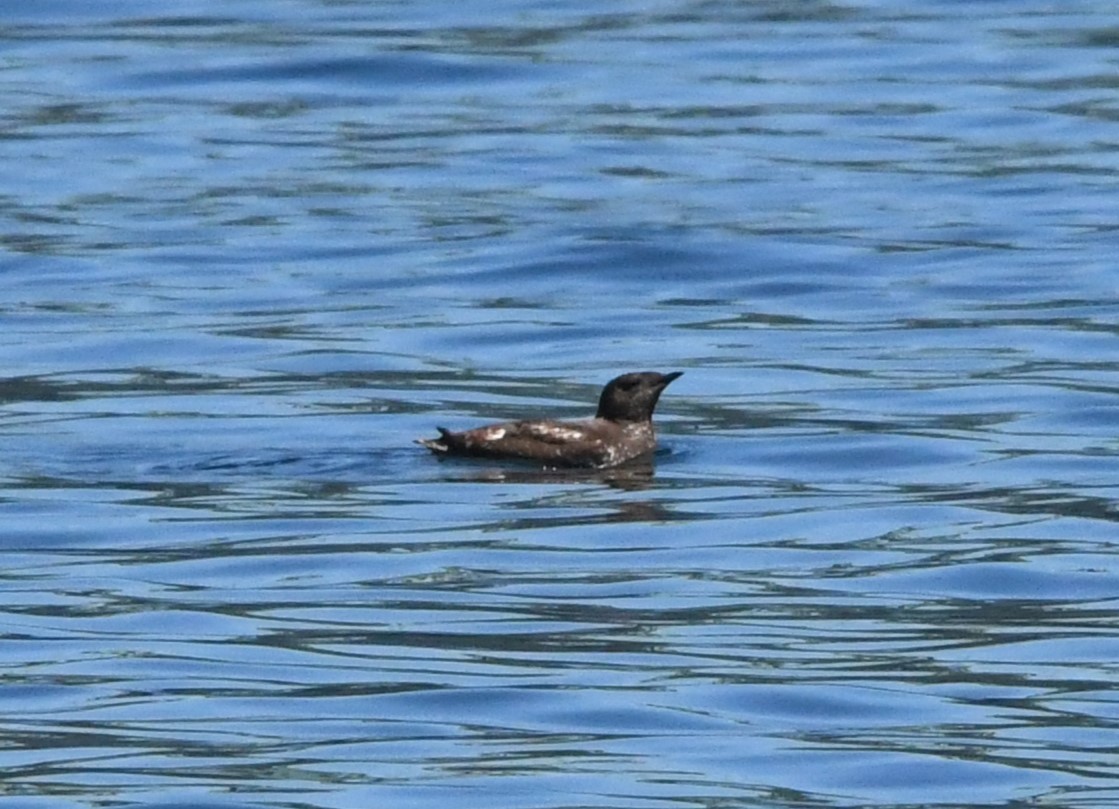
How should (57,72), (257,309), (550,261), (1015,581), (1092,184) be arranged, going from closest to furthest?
(1015,581)
(257,309)
(550,261)
(1092,184)
(57,72)

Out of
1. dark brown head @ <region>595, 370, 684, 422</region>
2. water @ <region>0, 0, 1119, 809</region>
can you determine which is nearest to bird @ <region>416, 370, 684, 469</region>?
dark brown head @ <region>595, 370, 684, 422</region>

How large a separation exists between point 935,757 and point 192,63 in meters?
30.2

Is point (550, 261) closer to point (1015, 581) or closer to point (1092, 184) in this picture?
point (1092, 184)

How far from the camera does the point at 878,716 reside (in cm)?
1001

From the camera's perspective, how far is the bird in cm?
1525

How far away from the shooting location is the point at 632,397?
15930mm

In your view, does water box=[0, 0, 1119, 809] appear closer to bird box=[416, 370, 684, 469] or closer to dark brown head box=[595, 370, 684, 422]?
bird box=[416, 370, 684, 469]

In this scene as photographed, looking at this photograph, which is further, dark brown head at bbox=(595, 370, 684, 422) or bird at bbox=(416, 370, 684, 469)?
dark brown head at bbox=(595, 370, 684, 422)

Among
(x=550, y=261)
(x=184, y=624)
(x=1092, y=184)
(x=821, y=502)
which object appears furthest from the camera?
(x=1092, y=184)

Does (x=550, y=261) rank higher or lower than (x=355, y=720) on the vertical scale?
lower

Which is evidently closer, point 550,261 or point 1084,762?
point 1084,762

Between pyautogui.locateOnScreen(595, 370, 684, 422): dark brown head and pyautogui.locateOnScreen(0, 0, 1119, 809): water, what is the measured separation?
353 mm

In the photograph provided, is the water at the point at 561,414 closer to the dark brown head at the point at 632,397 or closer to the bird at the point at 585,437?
the bird at the point at 585,437

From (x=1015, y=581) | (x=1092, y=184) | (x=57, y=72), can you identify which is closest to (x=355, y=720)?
(x=1015, y=581)
